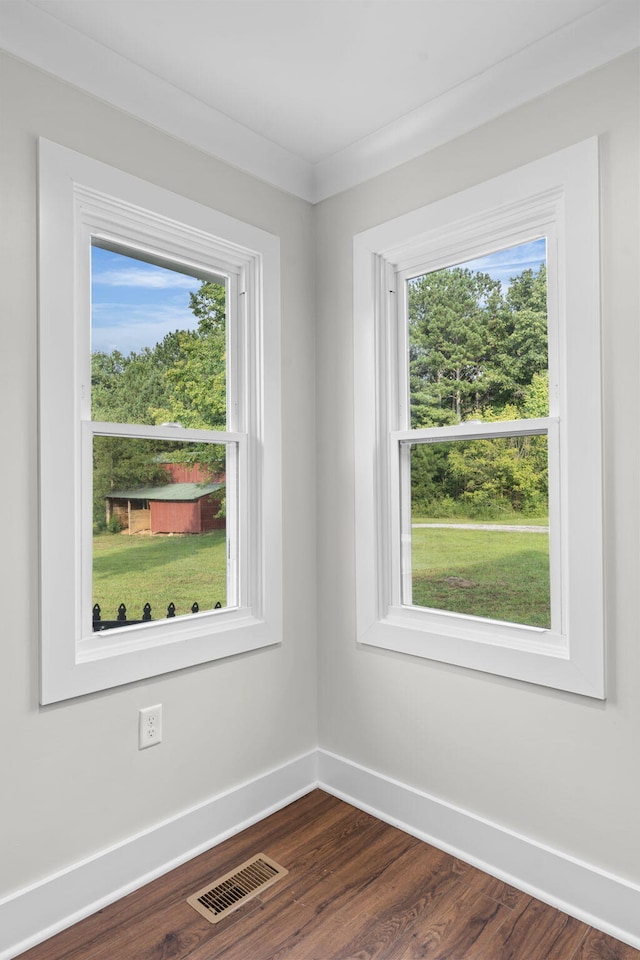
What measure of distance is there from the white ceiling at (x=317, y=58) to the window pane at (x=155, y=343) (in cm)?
48

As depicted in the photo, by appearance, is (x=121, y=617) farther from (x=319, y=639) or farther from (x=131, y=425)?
(x=319, y=639)

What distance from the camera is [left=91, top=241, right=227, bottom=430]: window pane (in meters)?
1.88

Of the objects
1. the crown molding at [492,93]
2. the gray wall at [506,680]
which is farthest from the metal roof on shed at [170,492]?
the crown molding at [492,93]

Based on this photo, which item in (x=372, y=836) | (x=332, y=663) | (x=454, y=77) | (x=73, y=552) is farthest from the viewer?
(x=332, y=663)

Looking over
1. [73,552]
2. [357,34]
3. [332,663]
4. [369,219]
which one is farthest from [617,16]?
[332,663]

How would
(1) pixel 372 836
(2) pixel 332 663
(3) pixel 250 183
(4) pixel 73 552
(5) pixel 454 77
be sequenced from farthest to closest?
(2) pixel 332 663, (3) pixel 250 183, (1) pixel 372 836, (5) pixel 454 77, (4) pixel 73 552

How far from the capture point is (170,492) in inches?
80.7

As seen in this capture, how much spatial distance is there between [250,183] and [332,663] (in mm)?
1875

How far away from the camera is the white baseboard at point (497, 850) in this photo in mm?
1624

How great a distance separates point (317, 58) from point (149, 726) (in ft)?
6.90

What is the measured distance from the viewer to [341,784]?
2.34 m

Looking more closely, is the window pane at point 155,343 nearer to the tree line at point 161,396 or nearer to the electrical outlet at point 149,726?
the tree line at point 161,396

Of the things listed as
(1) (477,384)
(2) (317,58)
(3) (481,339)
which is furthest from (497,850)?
(2) (317,58)

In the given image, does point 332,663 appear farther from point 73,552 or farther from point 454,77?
→ point 454,77
